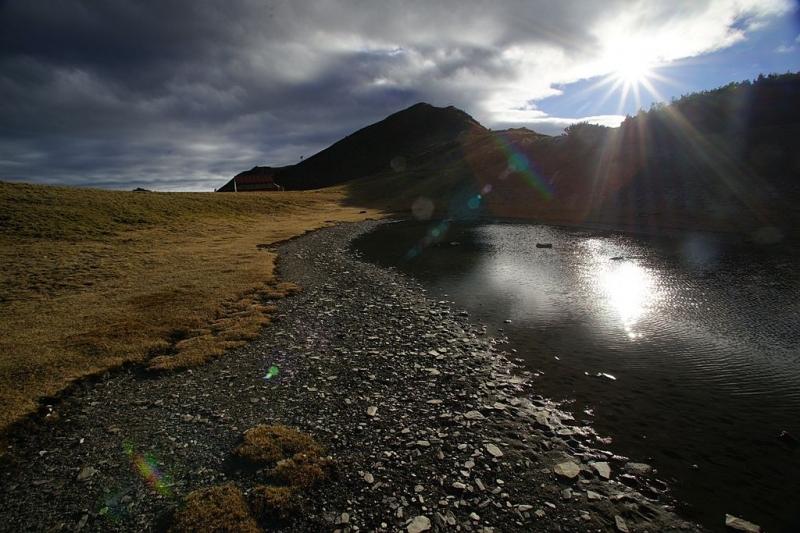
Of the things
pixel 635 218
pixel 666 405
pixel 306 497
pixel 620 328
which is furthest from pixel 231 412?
pixel 635 218

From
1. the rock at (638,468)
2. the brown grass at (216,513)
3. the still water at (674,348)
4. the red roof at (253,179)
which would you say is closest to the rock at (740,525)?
the still water at (674,348)

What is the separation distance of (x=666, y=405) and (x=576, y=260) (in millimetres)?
21311

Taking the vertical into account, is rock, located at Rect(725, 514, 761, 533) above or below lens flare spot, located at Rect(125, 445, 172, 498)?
below

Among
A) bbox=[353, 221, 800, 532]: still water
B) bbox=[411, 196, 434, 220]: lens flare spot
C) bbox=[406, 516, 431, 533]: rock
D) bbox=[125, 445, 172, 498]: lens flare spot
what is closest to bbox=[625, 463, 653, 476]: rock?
bbox=[353, 221, 800, 532]: still water

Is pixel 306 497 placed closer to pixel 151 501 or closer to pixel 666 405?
pixel 151 501

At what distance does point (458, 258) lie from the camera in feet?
108

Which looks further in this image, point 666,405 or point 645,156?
point 645,156

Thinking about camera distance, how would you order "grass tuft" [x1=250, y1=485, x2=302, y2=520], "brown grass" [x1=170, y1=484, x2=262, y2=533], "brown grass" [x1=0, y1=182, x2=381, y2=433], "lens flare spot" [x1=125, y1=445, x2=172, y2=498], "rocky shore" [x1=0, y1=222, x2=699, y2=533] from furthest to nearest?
1. "brown grass" [x1=0, y1=182, x2=381, y2=433]
2. "lens flare spot" [x1=125, y1=445, x2=172, y2=498]
3. "rocky shore" [x1=0, y1=222, x2=699, y2=533]
4. "grass tuft" [x1=250, y1=485, x2=302, y2=520]
5. "brown grass" [x1=170, y1=484, x2=262, y2=533]

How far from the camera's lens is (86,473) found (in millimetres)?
8125

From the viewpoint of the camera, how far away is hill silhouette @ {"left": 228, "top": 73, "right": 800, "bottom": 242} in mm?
45250

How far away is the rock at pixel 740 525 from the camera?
6668 mm

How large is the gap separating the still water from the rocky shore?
3.96 feet

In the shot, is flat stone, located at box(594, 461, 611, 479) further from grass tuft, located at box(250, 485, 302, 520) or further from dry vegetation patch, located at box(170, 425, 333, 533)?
grass tuft, located at box(250, 485, 302, 520)

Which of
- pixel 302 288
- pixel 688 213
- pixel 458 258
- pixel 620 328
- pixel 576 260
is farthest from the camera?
pixel 688 213
